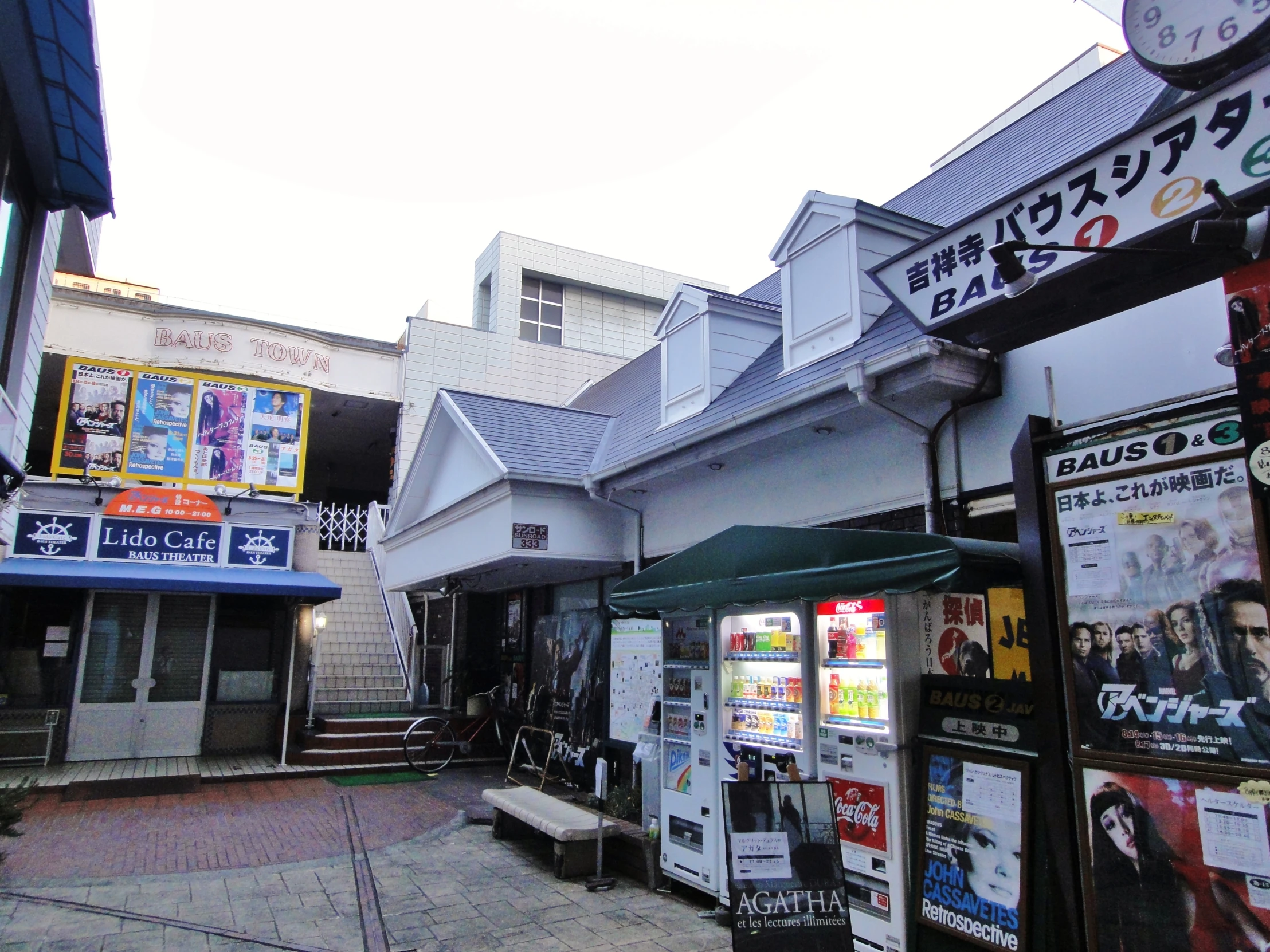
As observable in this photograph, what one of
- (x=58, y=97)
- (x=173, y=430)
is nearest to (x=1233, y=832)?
(x=58, y=97)

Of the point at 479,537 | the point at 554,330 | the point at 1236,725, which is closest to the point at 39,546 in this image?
the point at 479,537

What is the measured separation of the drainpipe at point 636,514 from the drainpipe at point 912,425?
464 centimetres

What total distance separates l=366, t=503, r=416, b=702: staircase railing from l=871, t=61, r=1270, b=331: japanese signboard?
44.2ft

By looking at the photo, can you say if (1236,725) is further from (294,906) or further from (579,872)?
(294,906)

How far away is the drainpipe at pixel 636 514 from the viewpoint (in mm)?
10375

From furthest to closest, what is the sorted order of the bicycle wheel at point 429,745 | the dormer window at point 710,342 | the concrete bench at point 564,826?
the bicycle wheel at point 429,745 → the dormer window at point 710,342 → the concrete bench at point 564,826

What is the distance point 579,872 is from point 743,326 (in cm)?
618

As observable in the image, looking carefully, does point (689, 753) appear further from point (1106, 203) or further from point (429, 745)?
point (429, 745)

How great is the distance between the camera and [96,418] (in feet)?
51.8

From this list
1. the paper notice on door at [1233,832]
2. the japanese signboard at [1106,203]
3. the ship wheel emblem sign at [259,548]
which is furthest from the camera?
the ship wheel emblem sign at [259,548]

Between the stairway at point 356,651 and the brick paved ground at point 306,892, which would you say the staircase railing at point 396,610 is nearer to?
the stairway at point 356,651

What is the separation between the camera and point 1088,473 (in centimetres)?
401

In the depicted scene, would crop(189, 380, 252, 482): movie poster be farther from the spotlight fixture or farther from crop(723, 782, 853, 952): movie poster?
crop(723, 782, 853, 952): movie poster

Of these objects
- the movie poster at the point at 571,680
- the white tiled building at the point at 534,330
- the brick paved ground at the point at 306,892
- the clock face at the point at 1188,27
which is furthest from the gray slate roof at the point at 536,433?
the white tiled building at the point at 534,330
